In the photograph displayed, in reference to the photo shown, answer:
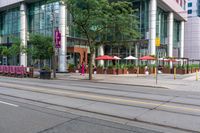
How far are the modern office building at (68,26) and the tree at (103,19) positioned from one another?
14.6 meters

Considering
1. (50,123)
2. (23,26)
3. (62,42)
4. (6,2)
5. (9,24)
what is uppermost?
(6,2)

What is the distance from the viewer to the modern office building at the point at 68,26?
1610 inches

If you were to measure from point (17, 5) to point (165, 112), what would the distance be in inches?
1871

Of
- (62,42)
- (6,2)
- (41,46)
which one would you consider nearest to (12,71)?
(41,46)

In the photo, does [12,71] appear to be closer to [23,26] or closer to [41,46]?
[41,46]

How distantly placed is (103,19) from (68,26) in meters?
17.9

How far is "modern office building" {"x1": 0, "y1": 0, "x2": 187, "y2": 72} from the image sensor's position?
4091 centimetres

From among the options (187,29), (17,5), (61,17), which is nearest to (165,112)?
(61,17)

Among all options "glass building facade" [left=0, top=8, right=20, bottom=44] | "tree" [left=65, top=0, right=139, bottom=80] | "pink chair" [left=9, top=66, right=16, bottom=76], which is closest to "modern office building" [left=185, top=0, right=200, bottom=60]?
"glass building facade" [left=0, top=8, right=20, bottom=44]

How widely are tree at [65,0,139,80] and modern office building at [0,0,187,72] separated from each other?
1464 centimetres

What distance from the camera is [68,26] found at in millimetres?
39719

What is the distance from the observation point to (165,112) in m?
8.69

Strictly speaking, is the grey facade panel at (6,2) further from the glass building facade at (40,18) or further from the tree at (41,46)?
the tree at (41,46)

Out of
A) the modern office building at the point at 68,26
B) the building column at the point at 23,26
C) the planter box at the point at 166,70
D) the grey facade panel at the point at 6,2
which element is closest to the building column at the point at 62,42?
the modern office building at the point at 68,26
